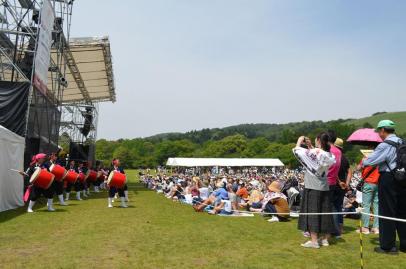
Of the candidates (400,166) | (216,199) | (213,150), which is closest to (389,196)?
(400,166)

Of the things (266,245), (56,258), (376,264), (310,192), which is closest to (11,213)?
(56,258)

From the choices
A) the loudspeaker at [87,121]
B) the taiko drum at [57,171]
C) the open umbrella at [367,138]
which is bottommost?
the taiko drum at [57,171]

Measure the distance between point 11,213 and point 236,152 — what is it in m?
109

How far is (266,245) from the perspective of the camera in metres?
6.05

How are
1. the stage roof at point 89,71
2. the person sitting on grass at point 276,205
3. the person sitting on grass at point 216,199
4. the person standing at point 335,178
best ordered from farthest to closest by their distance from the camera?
the stage roof at point 89,71
the person sitting on grass at point 216,199
the person sitting on grass at point 276,205
the person standing at point 335,178

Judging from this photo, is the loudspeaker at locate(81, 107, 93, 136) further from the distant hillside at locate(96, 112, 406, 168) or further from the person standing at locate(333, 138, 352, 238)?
the distant hillside at locate(96, 112, 406, 168)

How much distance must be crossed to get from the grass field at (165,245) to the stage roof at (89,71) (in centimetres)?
1285

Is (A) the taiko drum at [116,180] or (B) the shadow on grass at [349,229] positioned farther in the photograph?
(A) the taiko drum at [116,180]

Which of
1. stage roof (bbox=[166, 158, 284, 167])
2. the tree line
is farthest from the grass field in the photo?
the tree line

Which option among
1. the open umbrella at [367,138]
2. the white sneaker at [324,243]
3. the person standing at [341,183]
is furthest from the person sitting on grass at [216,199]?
the white sneaker at [324,243]

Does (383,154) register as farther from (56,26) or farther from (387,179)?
(56,26)

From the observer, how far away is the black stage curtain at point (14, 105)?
11883mm

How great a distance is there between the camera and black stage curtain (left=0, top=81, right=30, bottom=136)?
11883mm

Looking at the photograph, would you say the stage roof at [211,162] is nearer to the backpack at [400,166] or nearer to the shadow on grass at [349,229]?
the shadow on grass at [349,229]
